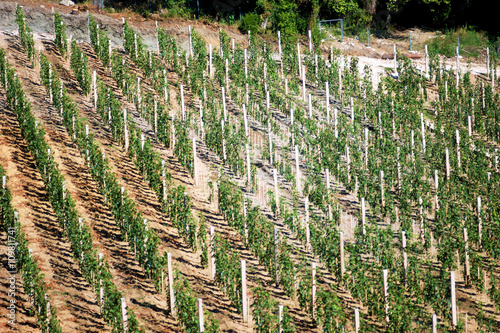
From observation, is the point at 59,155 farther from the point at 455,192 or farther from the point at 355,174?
the point at 455,192

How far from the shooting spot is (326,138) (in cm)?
1938

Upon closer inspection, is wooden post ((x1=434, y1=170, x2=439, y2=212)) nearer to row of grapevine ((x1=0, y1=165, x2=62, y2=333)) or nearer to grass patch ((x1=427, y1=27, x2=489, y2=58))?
row of grapevine ((x1=0, y1=165, x2=62, y2=333))

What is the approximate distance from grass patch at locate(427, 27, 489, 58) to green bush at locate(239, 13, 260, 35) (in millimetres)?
7559

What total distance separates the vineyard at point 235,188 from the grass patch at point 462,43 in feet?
13.7

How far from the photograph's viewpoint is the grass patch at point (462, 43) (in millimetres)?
29812

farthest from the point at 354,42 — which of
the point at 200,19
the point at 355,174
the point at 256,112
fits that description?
the point at 355,174

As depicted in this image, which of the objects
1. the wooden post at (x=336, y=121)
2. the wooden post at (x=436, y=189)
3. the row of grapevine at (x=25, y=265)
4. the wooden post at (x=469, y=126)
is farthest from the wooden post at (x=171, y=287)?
the wooden post at (x=469, y=126)

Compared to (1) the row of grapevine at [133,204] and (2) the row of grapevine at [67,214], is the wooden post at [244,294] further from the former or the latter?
(2) the row of grapevine at [67,214]

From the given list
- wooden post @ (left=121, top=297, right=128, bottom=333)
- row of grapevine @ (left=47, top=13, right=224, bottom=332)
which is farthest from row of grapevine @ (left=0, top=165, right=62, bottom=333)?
row of grapevine @ (left=47, top=13, right=224, bottom=332)

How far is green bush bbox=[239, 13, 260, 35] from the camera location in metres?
28.4

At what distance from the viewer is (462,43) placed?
101 feet

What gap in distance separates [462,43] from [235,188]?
18347 mm

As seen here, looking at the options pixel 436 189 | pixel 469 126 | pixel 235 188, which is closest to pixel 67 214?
pixel 235 188

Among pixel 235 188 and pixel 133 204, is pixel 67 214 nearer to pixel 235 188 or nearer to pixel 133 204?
pixel 133 204
